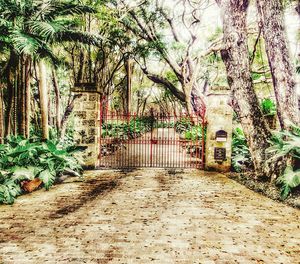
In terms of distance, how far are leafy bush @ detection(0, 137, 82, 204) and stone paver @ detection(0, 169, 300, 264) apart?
0.32 metres

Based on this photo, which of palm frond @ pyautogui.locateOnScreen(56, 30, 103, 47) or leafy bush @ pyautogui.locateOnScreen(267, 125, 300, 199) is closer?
leafy bush @ pyautogui.locateOnScreen(267, 125, 300, 199)

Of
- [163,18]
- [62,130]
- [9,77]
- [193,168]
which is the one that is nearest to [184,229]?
[193,168]

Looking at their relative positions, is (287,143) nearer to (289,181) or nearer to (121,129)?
(289,181)

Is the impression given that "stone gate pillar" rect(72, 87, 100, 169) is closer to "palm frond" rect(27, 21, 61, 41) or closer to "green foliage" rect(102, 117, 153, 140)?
"green foliage" rect(102, 117, 153, 140)

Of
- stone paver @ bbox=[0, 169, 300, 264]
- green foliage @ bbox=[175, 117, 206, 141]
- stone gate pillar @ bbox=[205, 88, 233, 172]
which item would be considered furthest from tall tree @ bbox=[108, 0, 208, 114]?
stone paver @ bbox=[0, 169, 300, 264]

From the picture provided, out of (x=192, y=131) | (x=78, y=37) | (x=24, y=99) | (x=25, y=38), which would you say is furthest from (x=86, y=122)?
(x=192, y=131)

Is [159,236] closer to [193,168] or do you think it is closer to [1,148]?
[1,148]

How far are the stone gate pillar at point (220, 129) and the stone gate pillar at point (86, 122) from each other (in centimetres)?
344

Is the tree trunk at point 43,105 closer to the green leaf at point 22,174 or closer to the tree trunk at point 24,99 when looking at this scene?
the tree trunk at point 24,99

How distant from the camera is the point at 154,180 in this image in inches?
307

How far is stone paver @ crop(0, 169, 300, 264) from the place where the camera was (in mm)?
3410

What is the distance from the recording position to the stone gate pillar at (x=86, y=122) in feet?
29.9

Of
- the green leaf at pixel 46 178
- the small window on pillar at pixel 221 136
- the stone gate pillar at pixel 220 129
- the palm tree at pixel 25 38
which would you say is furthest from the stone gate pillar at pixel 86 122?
the small window on pillar at pixel 221 136

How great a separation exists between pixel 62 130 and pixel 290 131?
10.4 m
